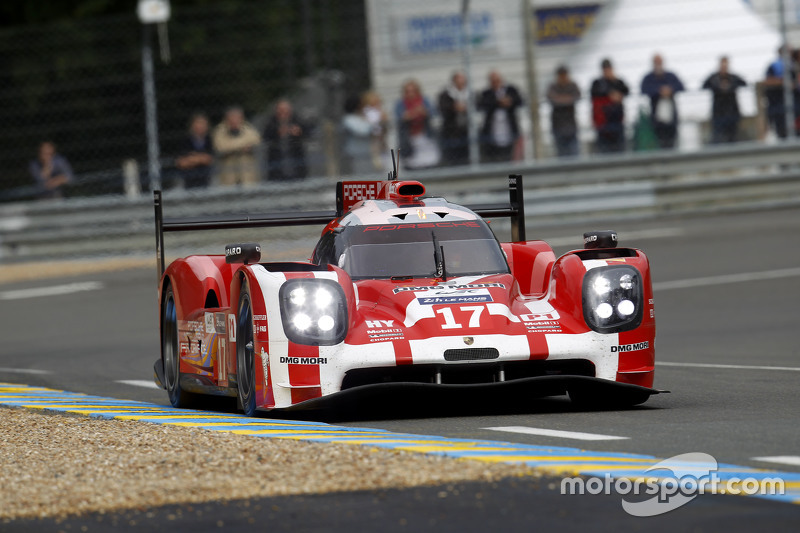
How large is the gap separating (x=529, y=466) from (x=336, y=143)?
50.5ft

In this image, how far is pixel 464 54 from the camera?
20594 mm

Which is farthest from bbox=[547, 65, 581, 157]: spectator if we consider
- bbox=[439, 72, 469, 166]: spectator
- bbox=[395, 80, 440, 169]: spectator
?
bbox=[395, 80, 440, 169]: spectator

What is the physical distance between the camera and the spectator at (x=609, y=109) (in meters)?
20.4

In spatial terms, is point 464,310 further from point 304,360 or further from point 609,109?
point 609,109

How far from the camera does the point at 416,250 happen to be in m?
8.97

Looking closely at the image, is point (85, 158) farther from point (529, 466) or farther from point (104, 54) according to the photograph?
point (529, 466)

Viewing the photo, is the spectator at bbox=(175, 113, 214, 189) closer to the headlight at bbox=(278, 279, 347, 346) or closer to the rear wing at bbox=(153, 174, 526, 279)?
the rear wing at bbox=(153, 174, 526, 279)

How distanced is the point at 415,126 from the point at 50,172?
5.03m

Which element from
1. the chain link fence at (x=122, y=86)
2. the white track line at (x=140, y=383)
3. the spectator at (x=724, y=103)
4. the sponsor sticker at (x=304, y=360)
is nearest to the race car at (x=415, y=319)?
the sponsor sticker at (x=304, y=360)

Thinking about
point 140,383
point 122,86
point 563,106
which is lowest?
point 140,383

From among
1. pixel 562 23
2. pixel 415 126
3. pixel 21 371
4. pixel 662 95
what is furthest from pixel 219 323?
pixel 562 23

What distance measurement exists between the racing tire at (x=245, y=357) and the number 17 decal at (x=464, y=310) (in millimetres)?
1022

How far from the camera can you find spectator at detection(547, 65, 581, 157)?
2059cm

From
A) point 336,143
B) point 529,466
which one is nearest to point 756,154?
point 336,143
